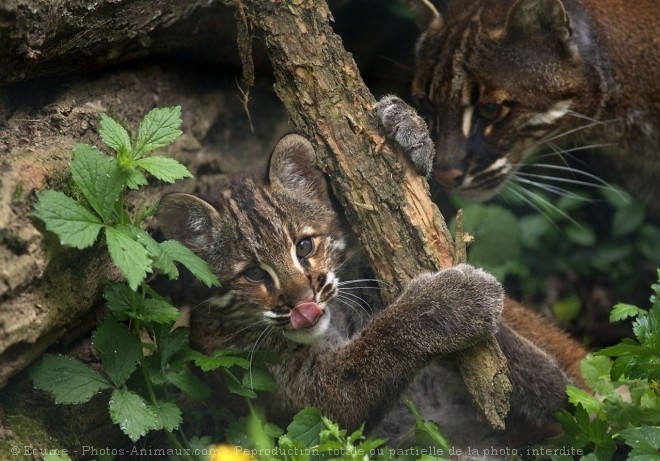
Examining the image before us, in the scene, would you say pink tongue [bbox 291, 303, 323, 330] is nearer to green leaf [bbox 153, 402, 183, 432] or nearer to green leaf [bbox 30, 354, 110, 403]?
green leaf [bbox 153, 402, 183, 432]

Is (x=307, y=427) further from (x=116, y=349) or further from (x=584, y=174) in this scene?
(x=584, y=174)

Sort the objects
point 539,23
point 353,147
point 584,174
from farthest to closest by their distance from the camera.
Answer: point 584,174, point 539,23, point 353,147

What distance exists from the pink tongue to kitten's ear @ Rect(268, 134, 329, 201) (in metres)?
0.81

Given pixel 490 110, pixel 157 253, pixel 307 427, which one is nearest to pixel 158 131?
pixel 157 253

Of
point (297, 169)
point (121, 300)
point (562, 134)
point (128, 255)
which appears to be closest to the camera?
point (128, 255)

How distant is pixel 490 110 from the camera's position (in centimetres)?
594

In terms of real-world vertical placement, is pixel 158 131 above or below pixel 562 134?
above

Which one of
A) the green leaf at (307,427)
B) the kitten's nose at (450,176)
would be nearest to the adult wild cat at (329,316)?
the green leaf at (307,427)

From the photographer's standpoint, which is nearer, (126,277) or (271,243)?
(126,277)

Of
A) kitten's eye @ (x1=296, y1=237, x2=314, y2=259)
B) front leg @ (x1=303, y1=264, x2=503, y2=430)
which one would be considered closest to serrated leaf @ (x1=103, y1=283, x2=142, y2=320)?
kitten's eye @ (x1=296, y1=237, x2=314, y2=259)

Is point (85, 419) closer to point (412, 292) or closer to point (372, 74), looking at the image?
point (412, 292)

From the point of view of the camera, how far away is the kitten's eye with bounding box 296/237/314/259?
491 cm

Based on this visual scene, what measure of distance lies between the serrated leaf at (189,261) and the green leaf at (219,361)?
1.29ft

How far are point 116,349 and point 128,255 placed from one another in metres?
0.72
